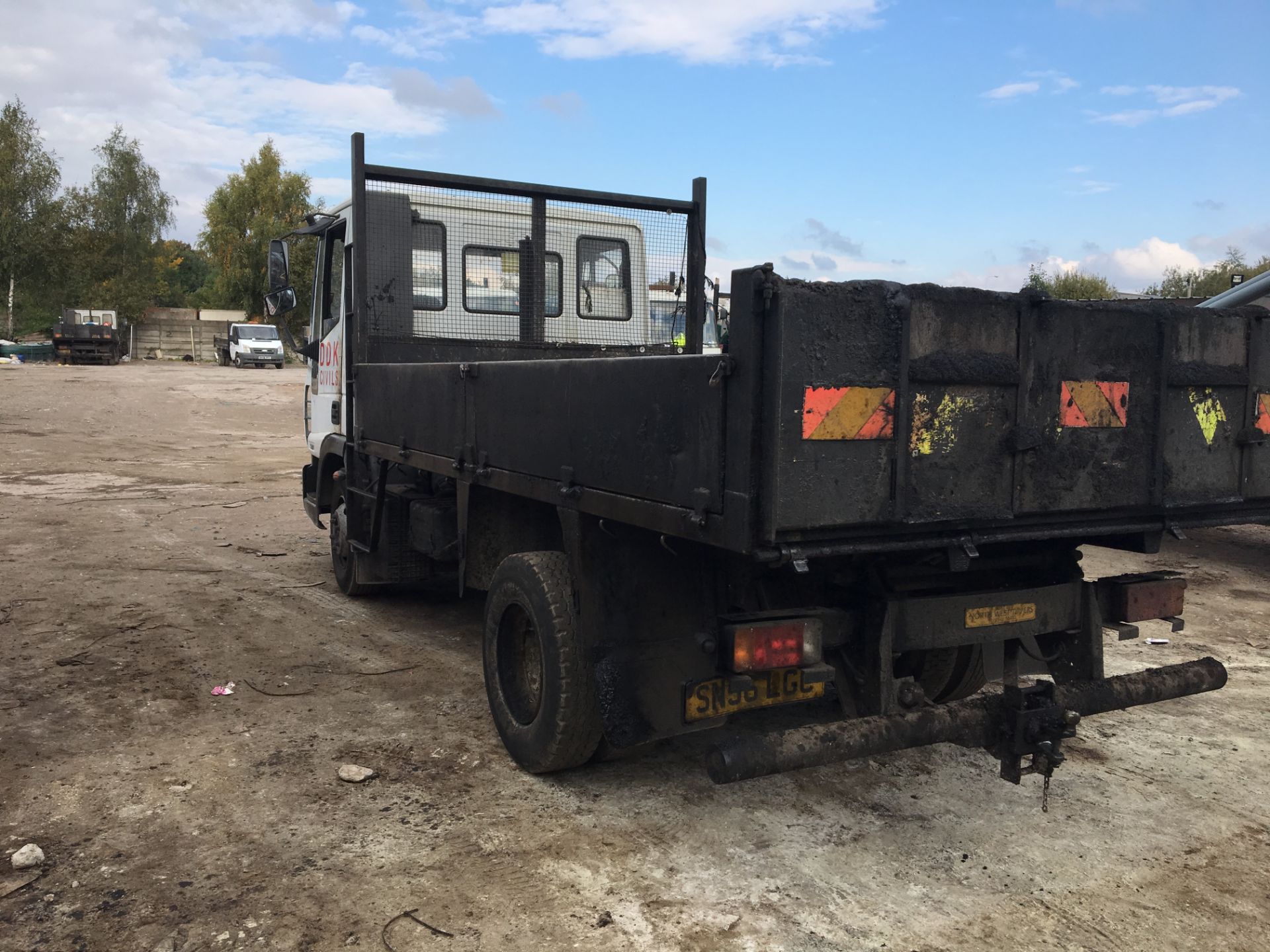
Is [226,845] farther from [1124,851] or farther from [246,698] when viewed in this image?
[1124,851]

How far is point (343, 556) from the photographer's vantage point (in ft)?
24.2

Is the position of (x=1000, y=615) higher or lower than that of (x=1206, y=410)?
lower

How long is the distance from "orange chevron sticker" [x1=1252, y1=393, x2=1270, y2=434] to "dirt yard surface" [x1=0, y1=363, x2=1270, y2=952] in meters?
1.50

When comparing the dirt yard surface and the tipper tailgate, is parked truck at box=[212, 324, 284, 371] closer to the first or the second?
the dirt yard surface

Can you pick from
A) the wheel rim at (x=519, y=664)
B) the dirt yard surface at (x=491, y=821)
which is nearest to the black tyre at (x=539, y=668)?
the wheel rim at (x=519, y=664)

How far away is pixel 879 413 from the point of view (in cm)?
303

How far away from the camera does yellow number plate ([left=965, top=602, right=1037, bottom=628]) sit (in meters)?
3.62

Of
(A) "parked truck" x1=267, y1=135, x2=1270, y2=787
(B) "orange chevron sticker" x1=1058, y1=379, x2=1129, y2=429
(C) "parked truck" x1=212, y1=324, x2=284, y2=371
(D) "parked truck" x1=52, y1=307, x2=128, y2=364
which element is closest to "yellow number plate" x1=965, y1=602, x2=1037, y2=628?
(A) "parked truck" x1=267, y1=135, x2=1270, y2=787

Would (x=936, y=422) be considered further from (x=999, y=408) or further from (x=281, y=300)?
(x=281, y=300)

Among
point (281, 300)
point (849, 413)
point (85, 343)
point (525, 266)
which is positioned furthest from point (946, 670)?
point (85, 343)

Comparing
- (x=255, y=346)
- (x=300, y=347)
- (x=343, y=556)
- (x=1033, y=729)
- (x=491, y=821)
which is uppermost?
(x=255, y=346)

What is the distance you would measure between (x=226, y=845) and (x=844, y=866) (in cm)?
216

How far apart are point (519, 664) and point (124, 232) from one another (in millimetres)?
57526

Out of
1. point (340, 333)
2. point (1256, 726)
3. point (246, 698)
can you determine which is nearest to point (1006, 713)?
point (1256, 726)
